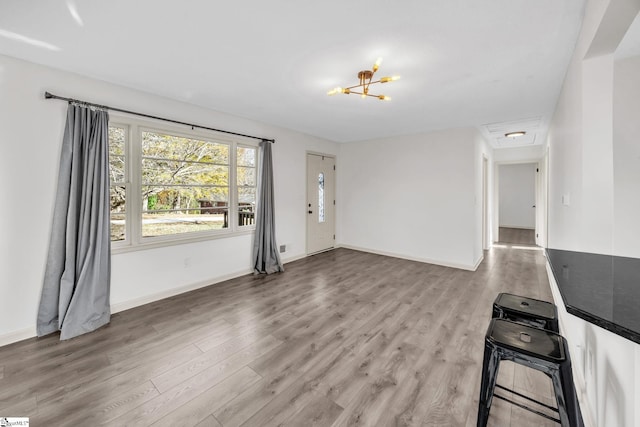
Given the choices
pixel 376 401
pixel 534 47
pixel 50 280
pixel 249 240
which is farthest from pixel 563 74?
pixel 50 280

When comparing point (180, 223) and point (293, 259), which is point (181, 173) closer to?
point (180, 223)

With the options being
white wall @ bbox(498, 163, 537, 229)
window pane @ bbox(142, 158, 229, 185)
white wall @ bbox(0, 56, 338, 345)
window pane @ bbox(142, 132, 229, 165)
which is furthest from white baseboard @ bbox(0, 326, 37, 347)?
white wall @ bbox(498, 163, 537, 229)

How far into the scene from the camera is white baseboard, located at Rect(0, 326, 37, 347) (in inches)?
95.1

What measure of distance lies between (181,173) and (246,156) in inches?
44.0

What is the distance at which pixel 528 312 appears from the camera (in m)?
1.66

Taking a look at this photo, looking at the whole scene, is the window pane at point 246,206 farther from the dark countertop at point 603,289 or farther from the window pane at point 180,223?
the dark countertop at point 603,289

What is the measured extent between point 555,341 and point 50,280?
3972 mm

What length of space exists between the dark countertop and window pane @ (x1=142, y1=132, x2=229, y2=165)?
4.00 metres

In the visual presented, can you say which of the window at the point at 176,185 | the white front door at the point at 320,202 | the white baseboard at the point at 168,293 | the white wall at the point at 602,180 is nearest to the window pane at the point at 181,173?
the window at the point at 176,185

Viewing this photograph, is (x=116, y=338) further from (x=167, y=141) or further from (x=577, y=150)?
(x=577, y=150)

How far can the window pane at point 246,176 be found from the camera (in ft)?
14.5

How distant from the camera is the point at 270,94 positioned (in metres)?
3.33

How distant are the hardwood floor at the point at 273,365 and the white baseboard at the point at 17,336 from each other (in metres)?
0.07

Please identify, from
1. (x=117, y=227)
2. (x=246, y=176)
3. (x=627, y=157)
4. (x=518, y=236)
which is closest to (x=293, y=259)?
(x=246, y=176)
